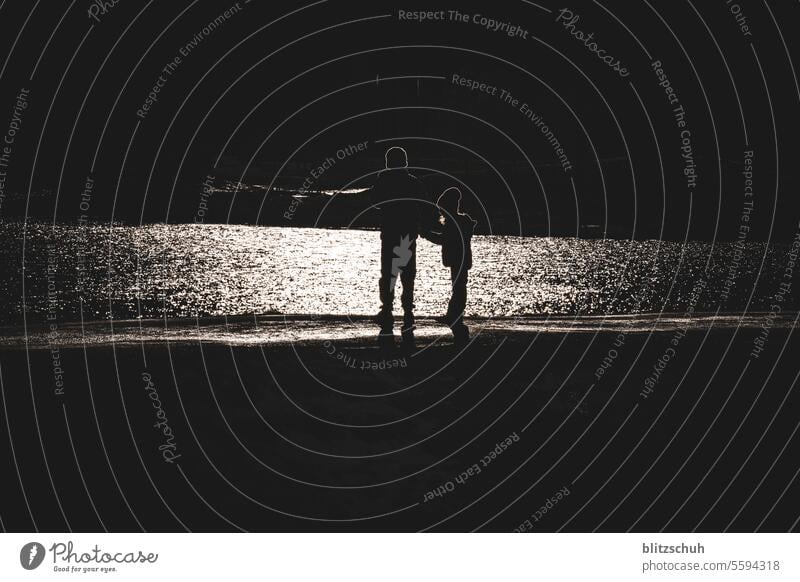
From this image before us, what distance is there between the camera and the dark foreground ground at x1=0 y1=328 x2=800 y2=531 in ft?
30.3

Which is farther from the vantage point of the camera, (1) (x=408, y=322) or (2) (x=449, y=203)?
(1) (x=408, y=322)

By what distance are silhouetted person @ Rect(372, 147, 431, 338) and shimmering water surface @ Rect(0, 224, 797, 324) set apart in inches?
214

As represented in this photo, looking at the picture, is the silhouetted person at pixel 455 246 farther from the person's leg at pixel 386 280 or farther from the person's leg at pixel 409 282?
the person's leg at pixel 386 280

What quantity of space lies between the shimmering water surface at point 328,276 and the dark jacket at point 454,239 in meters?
5.77

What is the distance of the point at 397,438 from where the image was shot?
10.8m

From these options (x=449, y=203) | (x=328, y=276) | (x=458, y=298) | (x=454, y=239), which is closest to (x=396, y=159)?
(x=449, y=203)

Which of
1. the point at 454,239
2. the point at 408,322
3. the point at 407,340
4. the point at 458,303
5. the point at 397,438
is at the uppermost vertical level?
the point at 454,239

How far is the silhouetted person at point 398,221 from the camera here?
1427cm

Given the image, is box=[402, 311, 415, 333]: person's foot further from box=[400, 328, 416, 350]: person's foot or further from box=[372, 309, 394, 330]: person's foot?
box=[372, 309, 394, 330]: person's foot

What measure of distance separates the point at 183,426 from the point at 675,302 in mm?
18796

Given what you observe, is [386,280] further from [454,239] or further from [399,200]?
[399,200]

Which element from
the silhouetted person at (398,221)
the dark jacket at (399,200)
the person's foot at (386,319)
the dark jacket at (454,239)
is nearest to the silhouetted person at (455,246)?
the dark jacket at (454,239)

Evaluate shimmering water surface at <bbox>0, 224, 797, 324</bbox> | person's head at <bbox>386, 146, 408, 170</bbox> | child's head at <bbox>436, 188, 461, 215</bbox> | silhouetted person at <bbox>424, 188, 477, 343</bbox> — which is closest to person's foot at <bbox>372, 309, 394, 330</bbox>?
silhouetted person at <bbox>424, 188, 477, 343</bbox>

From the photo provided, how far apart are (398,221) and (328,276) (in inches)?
617
